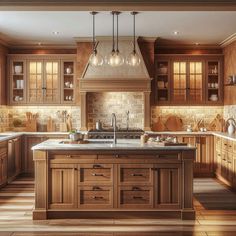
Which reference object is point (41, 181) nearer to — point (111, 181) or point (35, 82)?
point (111, 181)

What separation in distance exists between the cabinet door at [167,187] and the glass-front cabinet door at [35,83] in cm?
459

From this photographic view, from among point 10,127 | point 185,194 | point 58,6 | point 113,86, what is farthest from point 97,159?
point 10,127

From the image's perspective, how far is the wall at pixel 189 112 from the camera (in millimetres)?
9219

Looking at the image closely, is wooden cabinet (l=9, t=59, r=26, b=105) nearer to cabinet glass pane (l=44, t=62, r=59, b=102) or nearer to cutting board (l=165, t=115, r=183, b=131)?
cabinet glass pane (l=44, t=62, r=59, b=102)

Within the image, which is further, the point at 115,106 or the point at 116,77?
the point at 115,106

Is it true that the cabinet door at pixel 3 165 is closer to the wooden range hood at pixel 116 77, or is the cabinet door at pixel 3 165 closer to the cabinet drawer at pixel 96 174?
the wooden range hood at pixel 116 77

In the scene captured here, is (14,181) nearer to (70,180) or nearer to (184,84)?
(70,180)

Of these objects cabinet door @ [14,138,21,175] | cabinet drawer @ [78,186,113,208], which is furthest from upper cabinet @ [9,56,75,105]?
cabinet drawer @ [78,186,113,208]

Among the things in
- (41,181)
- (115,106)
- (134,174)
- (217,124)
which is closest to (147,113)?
(115,106)

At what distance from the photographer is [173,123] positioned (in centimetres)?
918

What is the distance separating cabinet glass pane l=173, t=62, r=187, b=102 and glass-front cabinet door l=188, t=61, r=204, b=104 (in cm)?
13

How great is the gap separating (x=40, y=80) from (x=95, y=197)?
4468 millimetres

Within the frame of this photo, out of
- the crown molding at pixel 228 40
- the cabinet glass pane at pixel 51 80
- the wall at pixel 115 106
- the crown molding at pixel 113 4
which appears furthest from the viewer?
the cabinet glass pane at pixel 51 80

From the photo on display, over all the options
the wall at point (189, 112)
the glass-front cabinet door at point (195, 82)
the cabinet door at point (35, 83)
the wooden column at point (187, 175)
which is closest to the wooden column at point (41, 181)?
the wooden column at point (187, 175)
